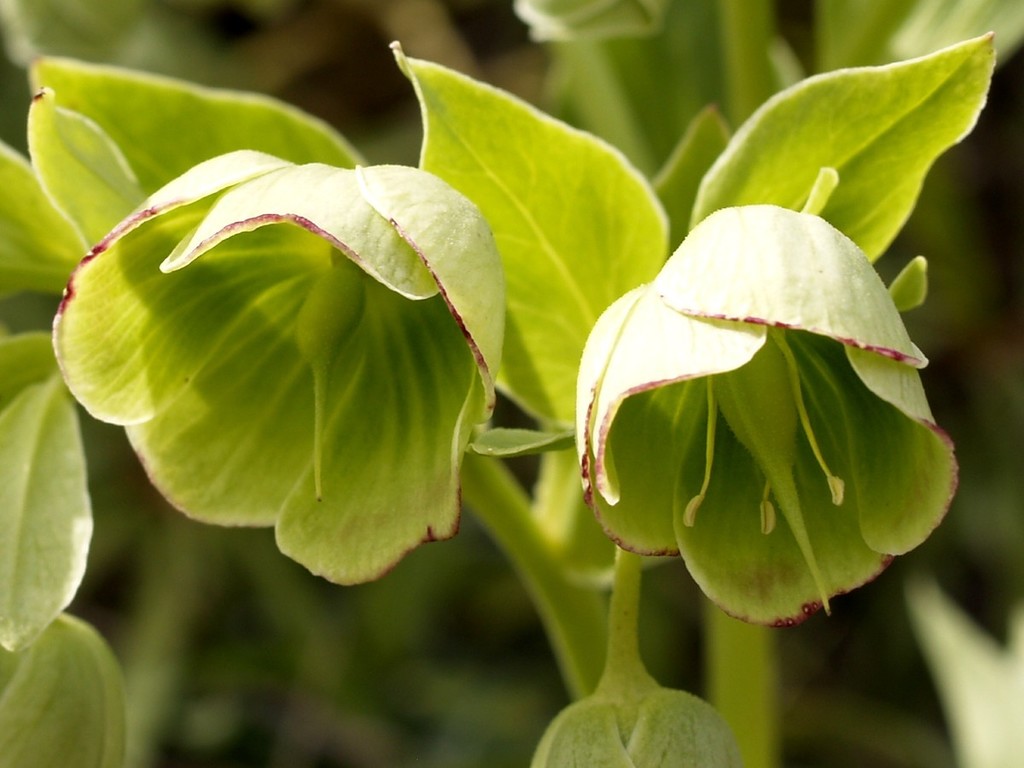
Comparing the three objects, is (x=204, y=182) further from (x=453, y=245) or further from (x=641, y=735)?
(x=641, y=735)

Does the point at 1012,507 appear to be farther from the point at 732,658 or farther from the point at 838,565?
the point at 838,565

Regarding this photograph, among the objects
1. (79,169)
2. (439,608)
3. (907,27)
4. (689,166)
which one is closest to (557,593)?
(689,166)

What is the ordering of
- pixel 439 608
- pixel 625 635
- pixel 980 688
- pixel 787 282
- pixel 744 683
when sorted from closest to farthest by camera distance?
1. pixel 787 282
2. pixel 625 635
3. pixel 744 683
4. pixel 980 688
5. pixel 439 608

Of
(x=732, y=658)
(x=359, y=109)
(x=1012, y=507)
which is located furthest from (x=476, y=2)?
(x=732, y=658)

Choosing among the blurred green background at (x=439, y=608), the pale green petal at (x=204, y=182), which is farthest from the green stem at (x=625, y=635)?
the blurred green background at (x=439, y=608)

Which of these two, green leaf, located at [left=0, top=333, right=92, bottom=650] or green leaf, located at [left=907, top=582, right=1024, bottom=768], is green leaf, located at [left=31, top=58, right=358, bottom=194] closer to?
green leaf, located at [left=0, top=333, right=92, bottom=650]

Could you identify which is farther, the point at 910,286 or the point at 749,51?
the point at 749,51

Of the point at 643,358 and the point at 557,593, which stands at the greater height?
the point at 643,358
